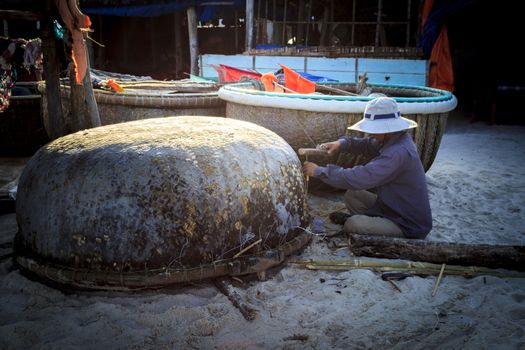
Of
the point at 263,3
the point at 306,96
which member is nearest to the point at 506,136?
the point at 306,96

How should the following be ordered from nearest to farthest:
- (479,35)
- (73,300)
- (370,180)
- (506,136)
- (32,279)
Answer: (73,300) → (32,279) → (370,180) → (506,136) → (479,35)

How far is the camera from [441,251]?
3096mm

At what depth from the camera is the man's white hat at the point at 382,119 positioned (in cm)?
337

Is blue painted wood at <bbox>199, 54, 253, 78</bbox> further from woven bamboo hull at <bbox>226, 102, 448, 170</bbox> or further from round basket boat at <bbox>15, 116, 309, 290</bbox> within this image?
round basket boat at <bbox>15, 116, 309, 290</bbox>

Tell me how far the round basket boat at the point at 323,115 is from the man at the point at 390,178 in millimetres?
702

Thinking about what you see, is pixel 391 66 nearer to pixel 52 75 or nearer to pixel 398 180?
pixel 398 180

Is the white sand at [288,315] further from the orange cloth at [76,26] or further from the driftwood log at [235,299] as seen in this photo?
the orange cloth at [76,26]

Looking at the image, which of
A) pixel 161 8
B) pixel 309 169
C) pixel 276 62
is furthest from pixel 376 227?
pixel 161 8

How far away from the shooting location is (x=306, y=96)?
4.30m

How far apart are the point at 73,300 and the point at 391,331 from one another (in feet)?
5.95

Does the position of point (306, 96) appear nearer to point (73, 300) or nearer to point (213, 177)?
point (213, 177)

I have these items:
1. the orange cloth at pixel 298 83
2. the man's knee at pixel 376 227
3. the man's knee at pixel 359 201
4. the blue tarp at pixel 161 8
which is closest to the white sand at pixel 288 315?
the man's knee at pixel 376 227

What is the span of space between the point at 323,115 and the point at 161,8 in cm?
963

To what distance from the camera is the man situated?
3.35m
